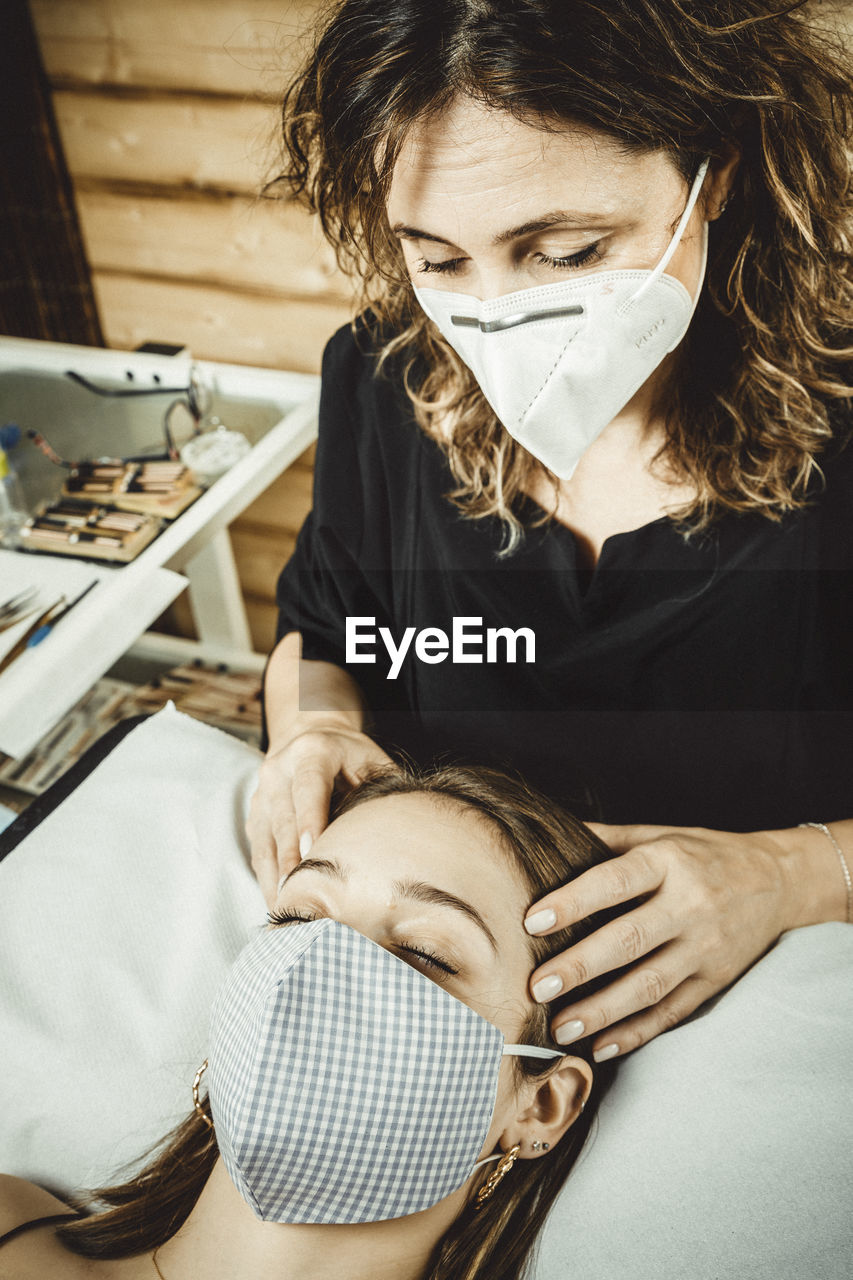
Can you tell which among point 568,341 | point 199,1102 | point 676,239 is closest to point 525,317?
point 568,341

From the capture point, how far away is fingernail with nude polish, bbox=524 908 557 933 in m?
0.94

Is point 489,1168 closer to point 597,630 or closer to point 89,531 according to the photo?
point 597,630

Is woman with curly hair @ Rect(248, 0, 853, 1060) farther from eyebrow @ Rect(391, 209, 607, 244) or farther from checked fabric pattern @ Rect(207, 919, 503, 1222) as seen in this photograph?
checked fabric pattern @ Rect(207, 919, 503, 1222)

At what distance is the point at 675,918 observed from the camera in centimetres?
95

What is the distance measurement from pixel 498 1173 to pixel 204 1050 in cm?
39

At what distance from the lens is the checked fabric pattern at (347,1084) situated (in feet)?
2.70

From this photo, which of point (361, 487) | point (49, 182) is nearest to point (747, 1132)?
point (361, 487)

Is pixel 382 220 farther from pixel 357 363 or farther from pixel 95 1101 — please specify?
pixel 95 1101

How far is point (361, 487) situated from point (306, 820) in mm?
552

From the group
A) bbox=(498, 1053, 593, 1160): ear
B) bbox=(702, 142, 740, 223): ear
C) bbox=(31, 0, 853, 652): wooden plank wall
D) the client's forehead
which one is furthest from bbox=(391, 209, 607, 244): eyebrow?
bbox=(31, 0, 853, 652): wooden plank wall

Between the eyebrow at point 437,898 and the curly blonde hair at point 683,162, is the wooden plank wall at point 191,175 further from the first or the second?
the eyebrow at point 437,898

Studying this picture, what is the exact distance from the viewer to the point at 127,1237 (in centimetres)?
97

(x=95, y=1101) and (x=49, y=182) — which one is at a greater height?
(x=49, y=182)

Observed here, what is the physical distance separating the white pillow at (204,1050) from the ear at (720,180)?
806 mm
